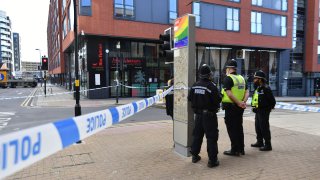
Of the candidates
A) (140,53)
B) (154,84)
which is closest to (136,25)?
(140,53)

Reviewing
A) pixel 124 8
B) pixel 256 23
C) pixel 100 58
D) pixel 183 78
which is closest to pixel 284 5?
pixel 256 23

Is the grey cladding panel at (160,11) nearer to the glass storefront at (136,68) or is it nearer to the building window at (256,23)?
the glass storefront at (136,68)

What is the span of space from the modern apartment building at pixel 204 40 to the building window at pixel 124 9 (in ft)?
0.28

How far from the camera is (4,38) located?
114625mm

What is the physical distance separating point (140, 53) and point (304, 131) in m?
20.0

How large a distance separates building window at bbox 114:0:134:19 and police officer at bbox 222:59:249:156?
68.4 ft

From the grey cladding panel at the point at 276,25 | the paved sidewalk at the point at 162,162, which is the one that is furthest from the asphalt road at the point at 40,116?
the grey cladding panel at the point at 276,25

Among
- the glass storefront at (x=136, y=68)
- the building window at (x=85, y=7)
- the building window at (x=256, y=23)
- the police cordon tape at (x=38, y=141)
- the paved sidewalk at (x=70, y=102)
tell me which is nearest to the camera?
the police cordon tape at (x=38, y=141)

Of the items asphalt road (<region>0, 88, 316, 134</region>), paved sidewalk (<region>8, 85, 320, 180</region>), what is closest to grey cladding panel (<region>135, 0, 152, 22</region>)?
asphalt road (<region>0, 88, 316, 134</region>)

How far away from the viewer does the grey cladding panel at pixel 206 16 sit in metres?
29.4

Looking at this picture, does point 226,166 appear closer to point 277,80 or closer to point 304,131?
point 304,131

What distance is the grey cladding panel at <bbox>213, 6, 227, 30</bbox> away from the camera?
30188 mm

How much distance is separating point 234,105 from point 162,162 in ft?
6.23

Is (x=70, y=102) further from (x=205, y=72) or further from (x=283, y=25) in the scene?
(x=283, y=25)
